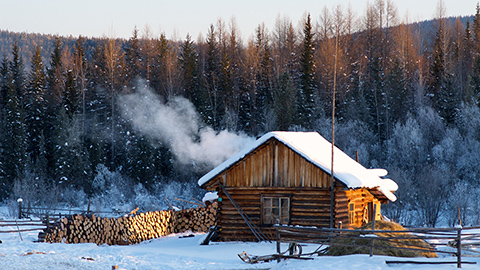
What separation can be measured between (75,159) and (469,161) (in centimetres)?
3974

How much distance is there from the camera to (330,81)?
222ft

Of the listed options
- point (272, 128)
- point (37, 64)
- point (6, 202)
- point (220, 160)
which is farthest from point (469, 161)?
point (37, 64)

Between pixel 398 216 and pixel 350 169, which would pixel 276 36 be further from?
pixel 350 169

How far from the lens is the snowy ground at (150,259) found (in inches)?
588

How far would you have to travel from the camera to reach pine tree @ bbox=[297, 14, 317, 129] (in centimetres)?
6147

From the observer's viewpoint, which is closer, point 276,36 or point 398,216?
point 398,216

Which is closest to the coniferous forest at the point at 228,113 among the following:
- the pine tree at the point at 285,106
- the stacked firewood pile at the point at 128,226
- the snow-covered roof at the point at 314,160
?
the pine tree at the point at 285,106

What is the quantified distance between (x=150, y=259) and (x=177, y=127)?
4230cm

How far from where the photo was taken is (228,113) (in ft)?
203

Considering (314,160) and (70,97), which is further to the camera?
(70,97)

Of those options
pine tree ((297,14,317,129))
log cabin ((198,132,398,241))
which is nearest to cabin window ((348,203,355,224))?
log cabin ((198,132,398,241))

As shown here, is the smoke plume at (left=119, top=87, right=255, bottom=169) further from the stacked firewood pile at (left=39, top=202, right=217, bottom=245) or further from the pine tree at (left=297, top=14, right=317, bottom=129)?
the stacked firewood pile at (left=39, top=202, right=217, bottom=245)

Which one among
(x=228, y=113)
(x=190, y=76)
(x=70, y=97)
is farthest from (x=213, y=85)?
(x=70, y=97)

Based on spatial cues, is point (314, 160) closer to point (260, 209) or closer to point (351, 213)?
point (260, 209)
